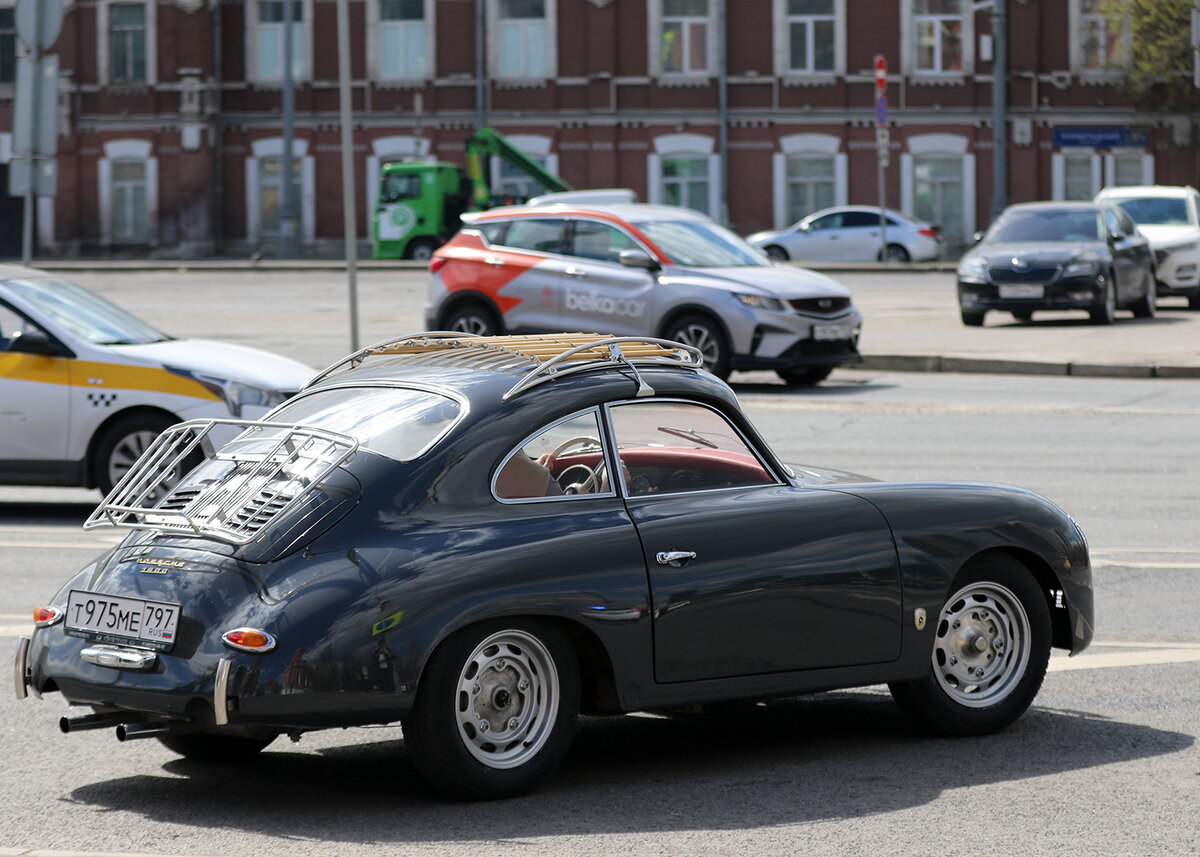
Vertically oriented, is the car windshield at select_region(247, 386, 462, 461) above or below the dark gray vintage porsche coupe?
above

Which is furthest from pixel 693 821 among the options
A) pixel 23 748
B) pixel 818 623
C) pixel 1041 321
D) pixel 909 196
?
pixel 909 196

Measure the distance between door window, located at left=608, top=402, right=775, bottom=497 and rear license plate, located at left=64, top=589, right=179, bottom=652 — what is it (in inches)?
59.2

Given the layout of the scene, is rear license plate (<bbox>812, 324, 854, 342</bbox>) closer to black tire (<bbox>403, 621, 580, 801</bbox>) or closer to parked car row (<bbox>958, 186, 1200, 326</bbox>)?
parked car row (<bbox>958, 186, 1200, 326</bbox>)

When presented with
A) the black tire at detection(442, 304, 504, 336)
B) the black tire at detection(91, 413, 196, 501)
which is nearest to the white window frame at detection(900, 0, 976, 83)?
the black tire at detection(442, 304, 504, 336)

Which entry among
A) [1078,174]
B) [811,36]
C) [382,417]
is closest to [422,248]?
[811,36]

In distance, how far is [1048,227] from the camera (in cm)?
2517

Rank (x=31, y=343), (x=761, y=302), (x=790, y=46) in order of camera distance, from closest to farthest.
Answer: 1. (x=31, y=343)
2. (x=761, y=302)
3. (x=790, y=46)

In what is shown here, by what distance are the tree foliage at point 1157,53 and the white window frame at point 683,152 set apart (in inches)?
411

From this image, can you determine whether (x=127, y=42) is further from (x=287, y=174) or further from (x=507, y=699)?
(x=507, y=699)

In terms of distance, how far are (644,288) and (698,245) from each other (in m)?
0.94

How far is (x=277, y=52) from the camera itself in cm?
5112

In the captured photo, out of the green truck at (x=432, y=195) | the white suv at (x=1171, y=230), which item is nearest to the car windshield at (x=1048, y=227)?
the white suv at (x=1171, y=230)

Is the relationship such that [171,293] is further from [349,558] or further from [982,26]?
[349,558]

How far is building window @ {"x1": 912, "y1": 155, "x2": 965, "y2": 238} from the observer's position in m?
48.7
